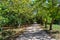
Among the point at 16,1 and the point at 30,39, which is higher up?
the point at 16,1

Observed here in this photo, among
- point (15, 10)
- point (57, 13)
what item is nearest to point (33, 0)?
point (57, 13)

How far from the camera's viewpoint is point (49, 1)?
2133 cm

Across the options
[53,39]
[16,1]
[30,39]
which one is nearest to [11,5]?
[16,1]

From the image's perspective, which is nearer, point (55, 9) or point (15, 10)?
point (15, 10)

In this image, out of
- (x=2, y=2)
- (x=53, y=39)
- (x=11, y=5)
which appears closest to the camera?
(x=53, y=39)

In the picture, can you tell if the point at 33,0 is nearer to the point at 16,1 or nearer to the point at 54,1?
the point at 54,1

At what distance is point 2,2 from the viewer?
54.3 ft

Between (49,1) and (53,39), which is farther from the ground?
(49,1)

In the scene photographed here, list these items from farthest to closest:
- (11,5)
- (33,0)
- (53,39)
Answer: (33,0) < (11,5) < (53,39)

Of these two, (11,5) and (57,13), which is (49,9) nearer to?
(57,13)

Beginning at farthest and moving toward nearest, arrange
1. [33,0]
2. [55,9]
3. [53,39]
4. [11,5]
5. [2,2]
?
[33,0] < [55,9] < [11,5] < [2,2] < [53,39]

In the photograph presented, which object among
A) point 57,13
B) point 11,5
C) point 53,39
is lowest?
point 53,39

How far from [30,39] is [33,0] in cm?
939

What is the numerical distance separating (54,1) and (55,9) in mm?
965
